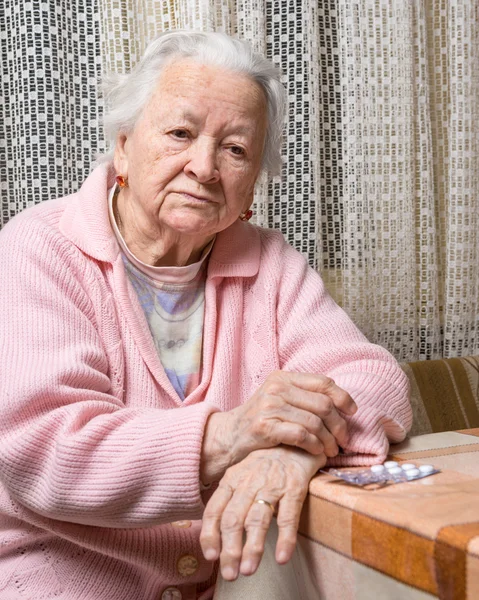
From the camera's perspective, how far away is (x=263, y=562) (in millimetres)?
1101

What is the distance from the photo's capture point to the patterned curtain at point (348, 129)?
182cm

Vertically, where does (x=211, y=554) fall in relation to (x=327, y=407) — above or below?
below

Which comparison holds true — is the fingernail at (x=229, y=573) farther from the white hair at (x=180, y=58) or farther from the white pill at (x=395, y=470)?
the white hair at (x=180, y=58)

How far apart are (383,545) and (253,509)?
0.62 feet

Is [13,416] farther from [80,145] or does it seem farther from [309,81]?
[309,81]

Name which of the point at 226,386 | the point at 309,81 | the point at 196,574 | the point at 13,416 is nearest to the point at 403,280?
the point at 309,81

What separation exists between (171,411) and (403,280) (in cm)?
122

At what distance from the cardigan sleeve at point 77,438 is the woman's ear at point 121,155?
378mm

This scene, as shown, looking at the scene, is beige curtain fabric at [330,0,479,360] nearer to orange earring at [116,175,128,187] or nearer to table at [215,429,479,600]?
orange earring at [116,175,128,187]

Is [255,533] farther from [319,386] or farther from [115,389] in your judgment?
[115,389]

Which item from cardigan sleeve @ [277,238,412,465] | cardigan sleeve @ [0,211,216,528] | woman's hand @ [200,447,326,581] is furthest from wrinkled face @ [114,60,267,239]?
woman's hand @ [200,447,326,581]

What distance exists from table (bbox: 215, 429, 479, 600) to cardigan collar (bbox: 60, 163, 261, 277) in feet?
1.90

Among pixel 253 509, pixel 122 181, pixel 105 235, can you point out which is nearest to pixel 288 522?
pixel 253 509

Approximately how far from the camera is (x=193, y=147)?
1469 millimetres
